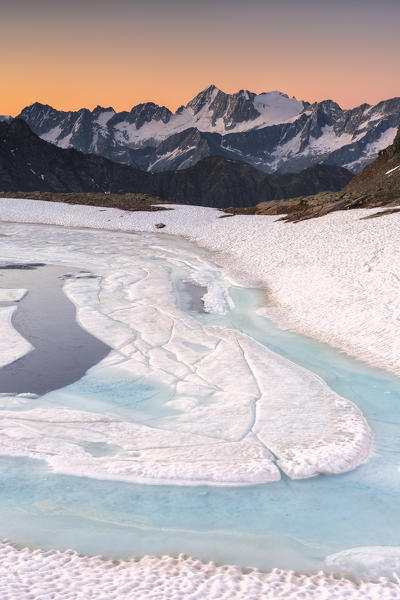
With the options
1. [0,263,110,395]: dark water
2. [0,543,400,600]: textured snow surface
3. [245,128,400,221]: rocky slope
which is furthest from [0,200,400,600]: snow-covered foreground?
[245,128,400,221]: rocky slope

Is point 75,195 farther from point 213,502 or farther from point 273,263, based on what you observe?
point 213,502

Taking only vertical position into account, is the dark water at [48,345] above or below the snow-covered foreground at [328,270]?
below

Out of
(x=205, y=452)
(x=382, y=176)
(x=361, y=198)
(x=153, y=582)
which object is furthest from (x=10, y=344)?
(x=382, y=176)

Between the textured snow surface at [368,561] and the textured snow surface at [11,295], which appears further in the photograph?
the textured snow surface at [11,295]

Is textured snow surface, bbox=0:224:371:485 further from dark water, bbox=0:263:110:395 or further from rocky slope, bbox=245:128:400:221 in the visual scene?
rocky slope, bbox=245:128:400:221

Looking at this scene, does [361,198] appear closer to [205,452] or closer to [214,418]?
[214,418]

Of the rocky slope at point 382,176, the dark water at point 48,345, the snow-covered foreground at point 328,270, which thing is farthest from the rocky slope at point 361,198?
the dark water at point 48,345

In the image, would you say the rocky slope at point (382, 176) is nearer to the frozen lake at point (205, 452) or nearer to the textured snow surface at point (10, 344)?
the frozen lake at point (205, 452)
